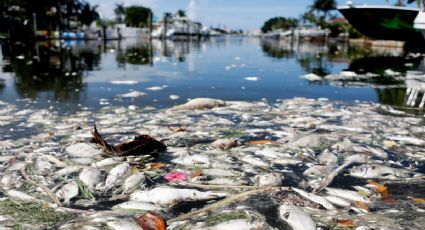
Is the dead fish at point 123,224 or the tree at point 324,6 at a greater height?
the tree at point 324,6

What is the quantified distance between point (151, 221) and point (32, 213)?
775 millimetres

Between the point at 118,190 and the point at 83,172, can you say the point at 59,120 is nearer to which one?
the point at 83,172

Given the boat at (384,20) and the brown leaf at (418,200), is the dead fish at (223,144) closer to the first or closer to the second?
the brown leaf at (418,200)

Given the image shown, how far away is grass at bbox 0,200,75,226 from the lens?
7.43 feet

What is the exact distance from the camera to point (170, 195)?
260 cm

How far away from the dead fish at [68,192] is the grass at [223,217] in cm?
100

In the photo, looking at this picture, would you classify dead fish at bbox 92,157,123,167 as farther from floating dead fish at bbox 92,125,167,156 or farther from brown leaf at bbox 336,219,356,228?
brown leaf at bbox 336,219,356,228

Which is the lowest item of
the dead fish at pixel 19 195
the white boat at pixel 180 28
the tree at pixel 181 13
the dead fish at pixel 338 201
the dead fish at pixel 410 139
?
the dead fish at pixel 338 201

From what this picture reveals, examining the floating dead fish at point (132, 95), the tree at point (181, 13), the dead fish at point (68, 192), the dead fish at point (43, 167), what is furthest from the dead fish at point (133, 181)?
the tree at point (181, 13)

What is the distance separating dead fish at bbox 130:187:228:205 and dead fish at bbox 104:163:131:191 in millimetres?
276

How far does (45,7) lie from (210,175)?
65280 mm

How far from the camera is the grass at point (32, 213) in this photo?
2266 mm

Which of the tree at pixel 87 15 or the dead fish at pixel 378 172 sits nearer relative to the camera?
the dead fish at pixel 378 172

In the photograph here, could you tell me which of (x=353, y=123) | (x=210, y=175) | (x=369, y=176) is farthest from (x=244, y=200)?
(x=353, y=123)
